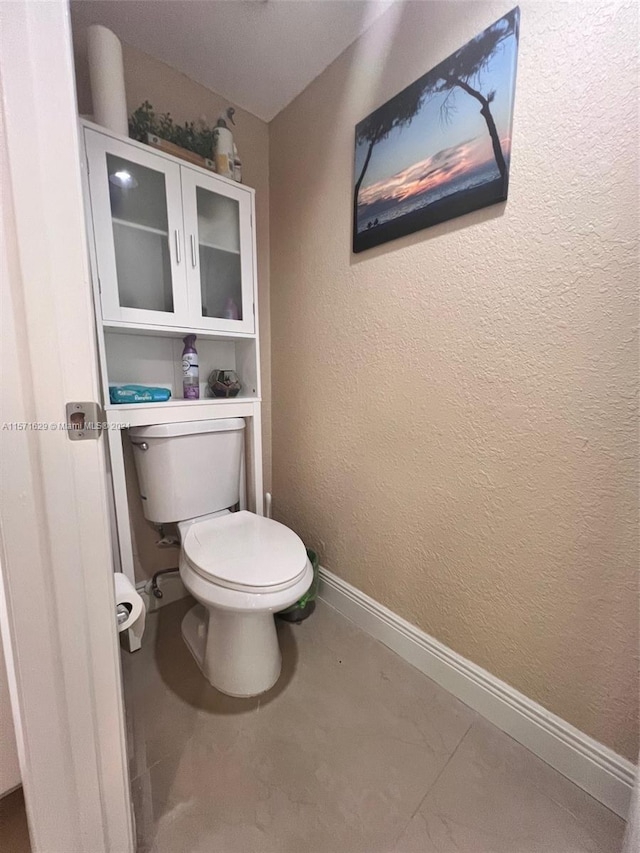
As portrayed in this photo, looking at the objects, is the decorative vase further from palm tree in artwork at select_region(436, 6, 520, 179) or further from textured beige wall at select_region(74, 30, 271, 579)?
palm tree in artwork at select_region(436, 6, 520, 179)

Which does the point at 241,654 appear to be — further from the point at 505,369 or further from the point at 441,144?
the point at 441,144

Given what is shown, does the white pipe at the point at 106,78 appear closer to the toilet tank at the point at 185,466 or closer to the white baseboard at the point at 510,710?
the toilet tank at the point at 185,466

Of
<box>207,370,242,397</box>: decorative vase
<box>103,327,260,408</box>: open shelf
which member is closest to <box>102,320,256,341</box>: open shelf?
<box>103,327,260,408</box>: open shelf

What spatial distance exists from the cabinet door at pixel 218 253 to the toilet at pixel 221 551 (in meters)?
0.41

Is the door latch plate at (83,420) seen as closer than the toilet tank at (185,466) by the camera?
Yes

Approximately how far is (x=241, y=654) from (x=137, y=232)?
1.41 metres

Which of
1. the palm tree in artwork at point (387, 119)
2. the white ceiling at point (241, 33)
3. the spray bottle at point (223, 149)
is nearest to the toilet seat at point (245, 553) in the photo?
the palm tree in artwork at point (387, 119)

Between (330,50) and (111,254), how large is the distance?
3.39 ft

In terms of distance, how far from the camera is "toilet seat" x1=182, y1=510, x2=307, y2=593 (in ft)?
3.13

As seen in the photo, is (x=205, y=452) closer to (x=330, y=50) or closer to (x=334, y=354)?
(x=334, y=354)

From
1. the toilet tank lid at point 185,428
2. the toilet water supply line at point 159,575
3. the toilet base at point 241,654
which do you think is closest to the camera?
the toilet base at point 241,654

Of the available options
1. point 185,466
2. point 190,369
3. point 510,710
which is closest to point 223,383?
point 190,369

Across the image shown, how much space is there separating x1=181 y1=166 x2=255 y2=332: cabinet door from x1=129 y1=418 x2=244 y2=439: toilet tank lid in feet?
1.16

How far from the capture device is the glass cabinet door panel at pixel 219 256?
1289mm
